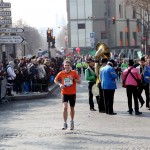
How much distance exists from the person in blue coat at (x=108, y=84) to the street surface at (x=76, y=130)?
0.33m

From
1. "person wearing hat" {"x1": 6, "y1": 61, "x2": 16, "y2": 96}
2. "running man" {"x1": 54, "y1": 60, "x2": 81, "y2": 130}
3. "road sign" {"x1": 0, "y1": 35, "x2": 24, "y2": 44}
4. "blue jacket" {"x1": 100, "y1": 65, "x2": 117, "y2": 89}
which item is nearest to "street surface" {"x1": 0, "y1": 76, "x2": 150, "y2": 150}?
"running man" {"x1": 54, "y1": 60, "x2": 81, "y2": 130}

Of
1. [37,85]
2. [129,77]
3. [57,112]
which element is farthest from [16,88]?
[129,77]

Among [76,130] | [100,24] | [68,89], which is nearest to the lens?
[76,130]

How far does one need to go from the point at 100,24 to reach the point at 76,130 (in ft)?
283

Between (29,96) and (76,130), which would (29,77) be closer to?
(29,96)

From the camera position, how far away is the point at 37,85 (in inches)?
1005

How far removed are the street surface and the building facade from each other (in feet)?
255

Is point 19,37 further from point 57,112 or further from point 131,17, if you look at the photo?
point 131,17

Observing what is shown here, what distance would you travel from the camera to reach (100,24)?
9869cm

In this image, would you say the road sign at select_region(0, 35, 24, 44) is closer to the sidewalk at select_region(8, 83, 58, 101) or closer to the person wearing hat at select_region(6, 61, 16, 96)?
the person wearing hat at select_region(6, 61, 16, 96)

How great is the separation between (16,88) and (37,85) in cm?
106

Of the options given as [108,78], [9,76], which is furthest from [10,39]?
[108,78]

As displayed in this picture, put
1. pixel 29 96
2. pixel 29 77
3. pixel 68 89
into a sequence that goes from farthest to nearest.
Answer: pixel 29 77
pixel 29 96
pixel 68 89

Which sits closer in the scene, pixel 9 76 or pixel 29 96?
pixel 9 76
